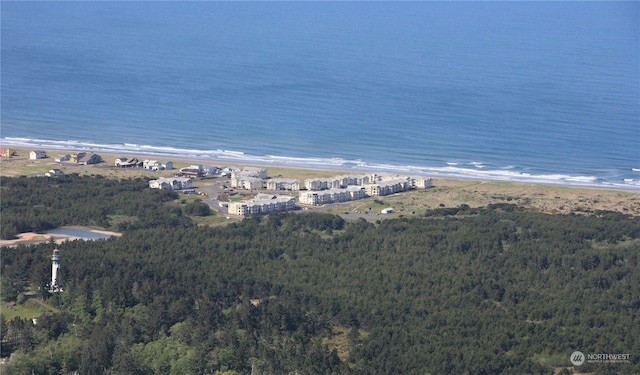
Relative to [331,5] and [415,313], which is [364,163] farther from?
[331,5]

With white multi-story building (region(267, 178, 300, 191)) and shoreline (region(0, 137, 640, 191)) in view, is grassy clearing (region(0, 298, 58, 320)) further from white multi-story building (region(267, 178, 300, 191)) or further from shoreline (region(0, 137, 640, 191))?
shoreline (region(0, 137, 640, 191))

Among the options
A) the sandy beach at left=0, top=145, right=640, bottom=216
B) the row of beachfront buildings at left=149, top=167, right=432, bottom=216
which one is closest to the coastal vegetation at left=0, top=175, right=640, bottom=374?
the sandy beach at left=0, top=145, right=640, bottom=216

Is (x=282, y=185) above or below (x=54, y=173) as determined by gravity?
below

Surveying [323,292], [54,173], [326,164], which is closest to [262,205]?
[326,164]

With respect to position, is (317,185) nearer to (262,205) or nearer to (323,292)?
(262,205)

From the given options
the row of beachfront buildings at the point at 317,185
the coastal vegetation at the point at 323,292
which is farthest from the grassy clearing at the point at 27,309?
the row of beachfront buildings at the point at 317,185

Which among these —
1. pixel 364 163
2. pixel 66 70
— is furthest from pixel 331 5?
pixel 364 163
